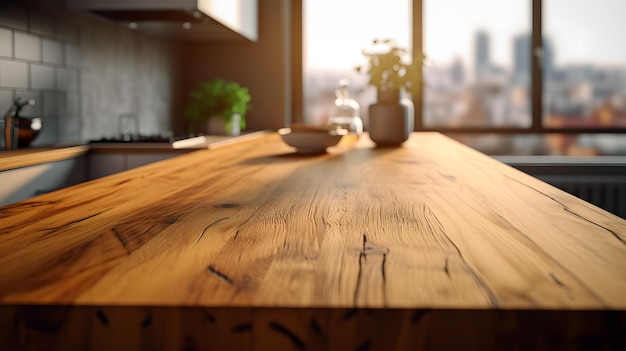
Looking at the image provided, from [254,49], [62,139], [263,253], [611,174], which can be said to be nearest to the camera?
[263,253]

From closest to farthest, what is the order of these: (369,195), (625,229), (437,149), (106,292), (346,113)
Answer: (106,292) < (625,229) < (369,195) < (437,149) < (346,113)

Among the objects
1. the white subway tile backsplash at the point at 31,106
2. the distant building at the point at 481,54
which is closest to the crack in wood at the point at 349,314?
the white subway tile backsplash at the point at 31,106

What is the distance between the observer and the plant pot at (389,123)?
8.53ft

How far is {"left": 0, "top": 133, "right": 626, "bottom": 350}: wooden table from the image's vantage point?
521 millimetres

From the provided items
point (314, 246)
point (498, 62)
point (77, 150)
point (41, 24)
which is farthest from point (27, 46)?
point (498, 62)

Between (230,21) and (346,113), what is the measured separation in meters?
0.78

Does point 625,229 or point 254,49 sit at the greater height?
point 254,49

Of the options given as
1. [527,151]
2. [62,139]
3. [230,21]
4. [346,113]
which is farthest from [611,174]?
[62,139]

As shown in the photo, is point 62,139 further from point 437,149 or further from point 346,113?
point 437,149

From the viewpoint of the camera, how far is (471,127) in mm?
4457

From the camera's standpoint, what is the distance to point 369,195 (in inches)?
47.3

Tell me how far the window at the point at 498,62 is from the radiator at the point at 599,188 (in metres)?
0.44

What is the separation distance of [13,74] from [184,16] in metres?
0.93

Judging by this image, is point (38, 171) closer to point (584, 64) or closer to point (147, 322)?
point (147, 322)
